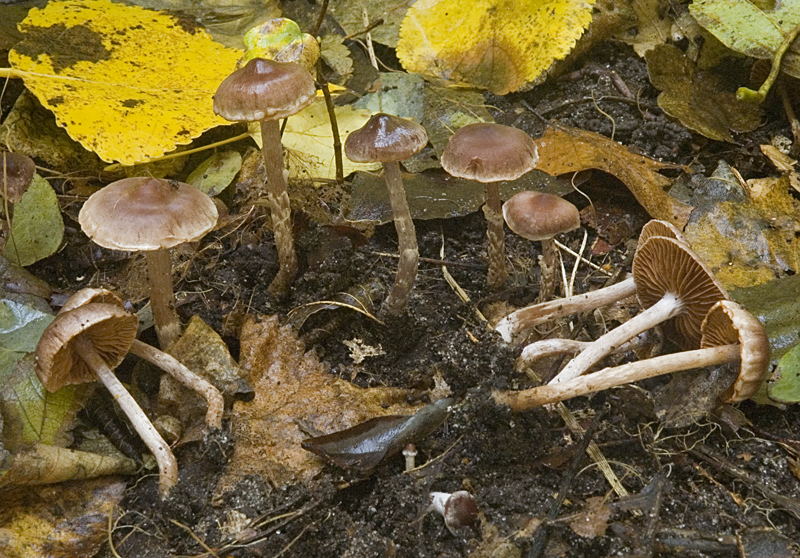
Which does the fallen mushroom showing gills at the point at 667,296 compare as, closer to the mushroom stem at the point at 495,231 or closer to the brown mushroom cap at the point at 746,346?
the brown mushroom cap at the point at 746,346

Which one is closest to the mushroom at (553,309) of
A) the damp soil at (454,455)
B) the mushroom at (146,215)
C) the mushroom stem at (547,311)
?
the mushroom stem at (547,311)

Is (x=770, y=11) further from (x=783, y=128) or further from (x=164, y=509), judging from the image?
(x=164, y=509)

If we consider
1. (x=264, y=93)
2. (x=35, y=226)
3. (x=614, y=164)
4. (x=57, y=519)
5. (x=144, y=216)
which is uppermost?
(x=264, y=93)

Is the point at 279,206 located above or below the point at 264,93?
below

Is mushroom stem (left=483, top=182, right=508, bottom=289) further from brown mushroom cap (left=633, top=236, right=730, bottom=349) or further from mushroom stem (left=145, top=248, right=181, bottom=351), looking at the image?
mushroom stem (left=145, top=248, right=181, bottom=351)

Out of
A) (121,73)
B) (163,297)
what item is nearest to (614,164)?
(163,297)

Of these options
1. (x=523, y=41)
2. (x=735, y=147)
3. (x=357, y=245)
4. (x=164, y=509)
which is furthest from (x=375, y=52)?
(x=164, y=509)

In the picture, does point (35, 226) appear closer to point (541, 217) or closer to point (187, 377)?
point (187, 377)
